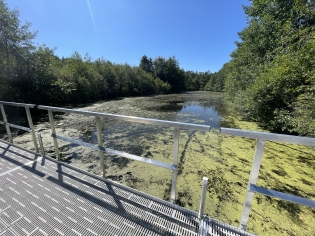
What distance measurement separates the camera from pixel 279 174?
124 inches

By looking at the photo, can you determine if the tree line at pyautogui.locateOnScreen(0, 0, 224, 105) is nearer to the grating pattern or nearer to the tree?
the tree

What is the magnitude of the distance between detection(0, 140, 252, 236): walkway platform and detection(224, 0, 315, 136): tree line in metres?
4.34

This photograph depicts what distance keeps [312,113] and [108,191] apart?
5008 mm

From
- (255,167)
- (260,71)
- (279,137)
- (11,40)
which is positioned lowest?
(255,167)

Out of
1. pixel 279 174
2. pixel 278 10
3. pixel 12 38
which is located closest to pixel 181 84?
pixel 278 10

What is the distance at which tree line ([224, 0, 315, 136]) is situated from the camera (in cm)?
413

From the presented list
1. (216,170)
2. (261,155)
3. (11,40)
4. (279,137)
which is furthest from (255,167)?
(11,40)

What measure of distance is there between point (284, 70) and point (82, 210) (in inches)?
258

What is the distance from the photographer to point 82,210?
1.40m

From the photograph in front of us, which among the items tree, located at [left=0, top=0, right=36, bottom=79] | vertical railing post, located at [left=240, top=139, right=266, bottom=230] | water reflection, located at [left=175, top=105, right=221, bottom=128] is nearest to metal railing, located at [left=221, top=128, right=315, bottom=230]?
vertical railing post, located at [left=240, top=139, right=266, bottom=230]

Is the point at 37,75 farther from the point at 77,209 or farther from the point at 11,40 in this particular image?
the point at 77,209

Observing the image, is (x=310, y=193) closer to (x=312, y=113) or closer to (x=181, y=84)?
(x=312, y=113)

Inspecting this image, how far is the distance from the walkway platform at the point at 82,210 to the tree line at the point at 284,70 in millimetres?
4340

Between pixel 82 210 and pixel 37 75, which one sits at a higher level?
pixel 37 75
